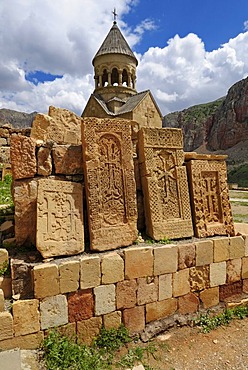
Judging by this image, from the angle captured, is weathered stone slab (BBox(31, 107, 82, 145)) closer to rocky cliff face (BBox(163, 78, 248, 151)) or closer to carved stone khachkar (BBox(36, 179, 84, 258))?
carved stone khachkar (BBox(36, 179, 84, 258))

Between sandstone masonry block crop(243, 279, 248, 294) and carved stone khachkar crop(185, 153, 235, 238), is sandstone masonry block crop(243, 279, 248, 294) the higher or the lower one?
the lower one

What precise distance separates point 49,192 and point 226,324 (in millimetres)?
3245

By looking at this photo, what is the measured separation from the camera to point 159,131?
171 inches

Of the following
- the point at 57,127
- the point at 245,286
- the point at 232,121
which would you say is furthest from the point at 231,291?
the point at 232,121

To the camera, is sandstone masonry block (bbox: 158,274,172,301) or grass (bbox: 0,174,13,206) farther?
grass (bbox: 0,174,13,206)

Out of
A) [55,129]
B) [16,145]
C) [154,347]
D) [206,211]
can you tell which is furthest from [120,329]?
A: [55,129]

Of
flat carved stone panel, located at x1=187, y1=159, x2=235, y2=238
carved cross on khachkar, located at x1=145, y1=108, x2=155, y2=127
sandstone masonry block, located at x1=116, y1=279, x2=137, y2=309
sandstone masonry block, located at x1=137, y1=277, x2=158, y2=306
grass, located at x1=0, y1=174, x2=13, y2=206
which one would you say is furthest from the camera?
carved cross on khachkar, located at x1=145, y1=108, x2=155, y2=127

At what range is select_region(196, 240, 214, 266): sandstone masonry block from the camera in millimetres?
4039

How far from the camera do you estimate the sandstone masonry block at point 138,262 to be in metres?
3.53

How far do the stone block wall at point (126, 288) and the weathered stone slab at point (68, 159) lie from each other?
4.12ft

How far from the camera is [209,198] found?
4582mm

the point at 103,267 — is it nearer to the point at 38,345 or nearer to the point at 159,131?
the point at 38,345

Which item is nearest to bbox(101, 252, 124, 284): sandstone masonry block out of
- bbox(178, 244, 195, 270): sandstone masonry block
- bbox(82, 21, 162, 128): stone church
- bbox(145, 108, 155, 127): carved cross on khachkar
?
bbox(178, 244, 195, 270): sandstone masonry block

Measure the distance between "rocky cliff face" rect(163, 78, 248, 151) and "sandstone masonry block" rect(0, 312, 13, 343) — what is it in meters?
51.0
